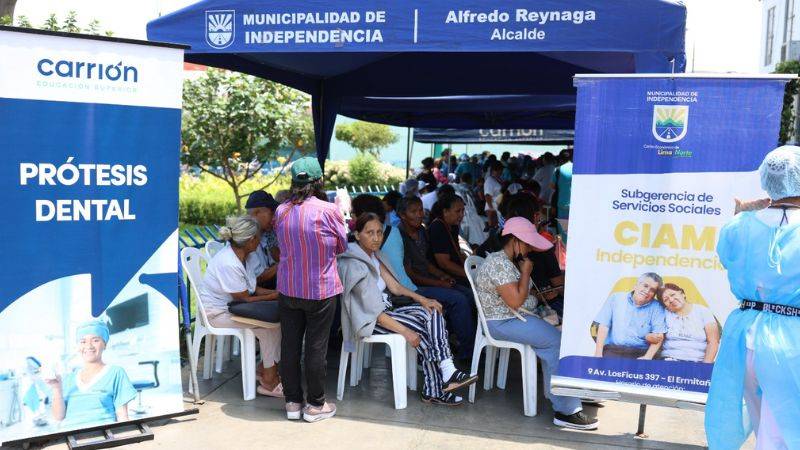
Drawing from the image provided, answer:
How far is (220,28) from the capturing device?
4.86 m

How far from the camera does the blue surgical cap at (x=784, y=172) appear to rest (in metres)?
3.17

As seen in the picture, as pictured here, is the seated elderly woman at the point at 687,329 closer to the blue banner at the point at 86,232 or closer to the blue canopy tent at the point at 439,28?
the blue canopy tent at the point at 439,28

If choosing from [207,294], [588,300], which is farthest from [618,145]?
[207,294]

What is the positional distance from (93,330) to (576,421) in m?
2.86

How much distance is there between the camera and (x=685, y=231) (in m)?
4.07

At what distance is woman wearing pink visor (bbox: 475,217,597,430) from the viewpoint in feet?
15.3

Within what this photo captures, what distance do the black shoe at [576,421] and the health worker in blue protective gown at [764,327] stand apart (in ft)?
4.12

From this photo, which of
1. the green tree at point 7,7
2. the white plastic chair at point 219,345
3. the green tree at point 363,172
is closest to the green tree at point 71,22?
the green tree at point 7,7

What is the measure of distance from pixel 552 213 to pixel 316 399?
273 inches

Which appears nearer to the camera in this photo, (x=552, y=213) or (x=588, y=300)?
(x=588, y=300)

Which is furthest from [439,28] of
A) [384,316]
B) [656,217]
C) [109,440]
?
[109,440]

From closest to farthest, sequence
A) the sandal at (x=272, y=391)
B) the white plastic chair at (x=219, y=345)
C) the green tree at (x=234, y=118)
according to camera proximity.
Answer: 1. the sandal at (x=272, y=391)
2. the white plastic chair at (x=219, y=345)
3. the green tree at (x=234, y=118)

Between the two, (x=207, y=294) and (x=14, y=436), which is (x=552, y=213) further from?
(x=14, y=436)

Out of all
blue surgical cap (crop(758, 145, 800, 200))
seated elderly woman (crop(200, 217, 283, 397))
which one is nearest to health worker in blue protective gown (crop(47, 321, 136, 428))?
seated elderly woman (crop(200, 217, 283, 397))
